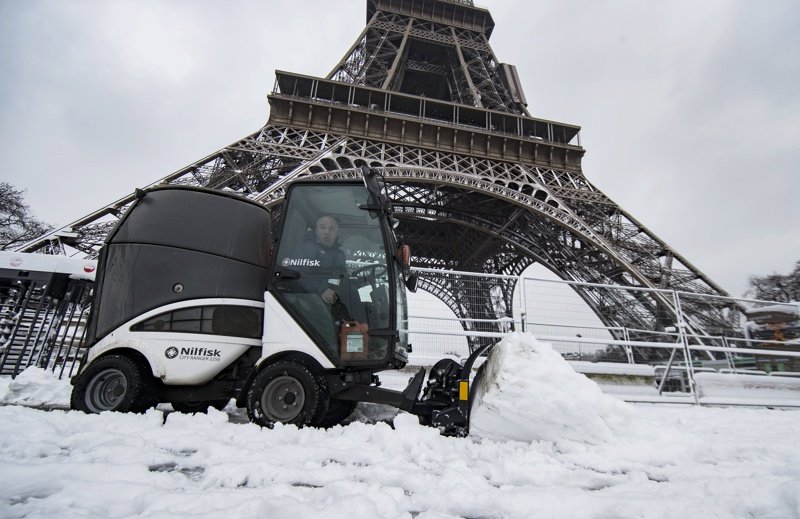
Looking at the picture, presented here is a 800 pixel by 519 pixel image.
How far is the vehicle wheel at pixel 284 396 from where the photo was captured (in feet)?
9.30

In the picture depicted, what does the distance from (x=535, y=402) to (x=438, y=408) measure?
31.0 inches

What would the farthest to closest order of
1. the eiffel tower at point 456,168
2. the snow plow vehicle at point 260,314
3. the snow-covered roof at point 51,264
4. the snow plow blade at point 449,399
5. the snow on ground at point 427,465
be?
the eiffel tower at point 456,168 < the snow-covered roof at point 51,264 < the snow plow vehicle at point 260,314 < the snow plow blade at point 449,399 < the snow on ground at point 427,465

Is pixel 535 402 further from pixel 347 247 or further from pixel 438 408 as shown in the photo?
pixel 347 247

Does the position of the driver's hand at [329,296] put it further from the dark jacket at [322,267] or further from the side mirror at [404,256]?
the side mirror at [404,256]

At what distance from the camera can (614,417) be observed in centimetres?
263

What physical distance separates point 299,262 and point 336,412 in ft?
4.43

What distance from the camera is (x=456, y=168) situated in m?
16.6

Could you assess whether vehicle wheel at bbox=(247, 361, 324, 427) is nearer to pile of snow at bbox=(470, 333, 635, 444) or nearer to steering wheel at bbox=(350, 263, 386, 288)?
steering wheel at bbox=(350, 263, 386, 288)

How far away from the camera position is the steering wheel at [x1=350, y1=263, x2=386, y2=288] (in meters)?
3.15

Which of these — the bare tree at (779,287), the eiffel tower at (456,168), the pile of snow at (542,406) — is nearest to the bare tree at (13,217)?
the eiffel tower at (456,168)

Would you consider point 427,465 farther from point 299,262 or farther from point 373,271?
point 299,262

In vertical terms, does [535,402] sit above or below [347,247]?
below

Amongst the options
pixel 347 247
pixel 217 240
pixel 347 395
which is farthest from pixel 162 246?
pixel 347 395

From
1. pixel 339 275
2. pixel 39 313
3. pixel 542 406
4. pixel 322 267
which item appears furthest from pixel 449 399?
pixel 39 313
